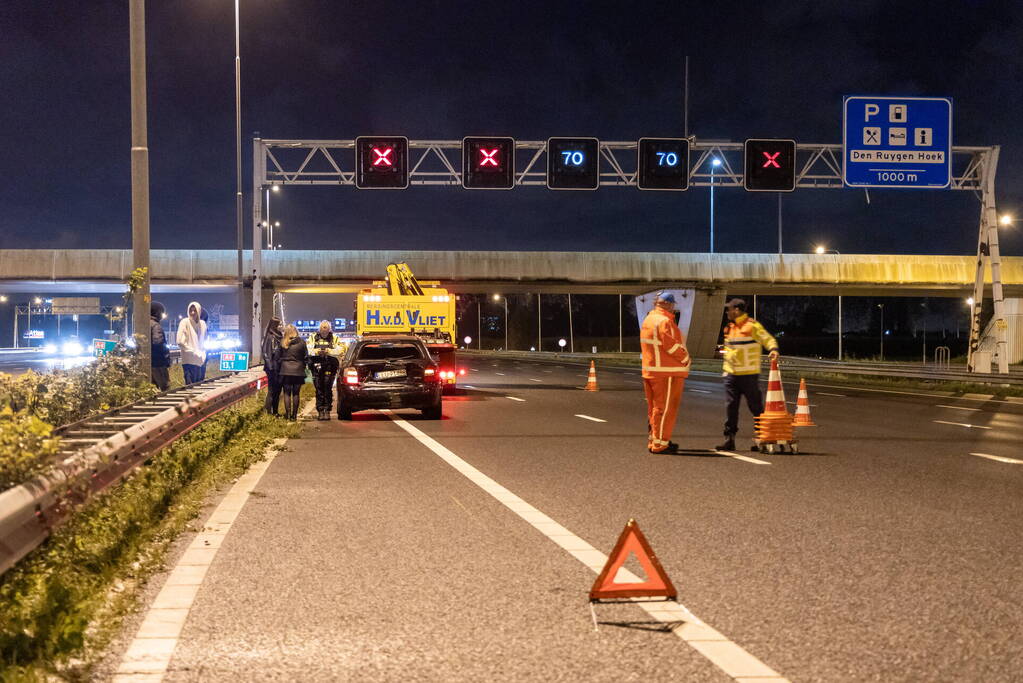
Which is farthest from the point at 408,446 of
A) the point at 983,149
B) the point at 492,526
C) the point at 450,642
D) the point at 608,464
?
the point at 983,149

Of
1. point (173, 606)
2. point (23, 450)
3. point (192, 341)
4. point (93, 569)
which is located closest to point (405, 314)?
point (192, 341)

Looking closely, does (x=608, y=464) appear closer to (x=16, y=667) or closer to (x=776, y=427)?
(x=776, y=427)

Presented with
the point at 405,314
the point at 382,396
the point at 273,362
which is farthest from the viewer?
the point at 405,314

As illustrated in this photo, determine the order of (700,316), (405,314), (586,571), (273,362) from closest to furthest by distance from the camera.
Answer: (586,571) → (273,362) → (405,314) → (700,316)

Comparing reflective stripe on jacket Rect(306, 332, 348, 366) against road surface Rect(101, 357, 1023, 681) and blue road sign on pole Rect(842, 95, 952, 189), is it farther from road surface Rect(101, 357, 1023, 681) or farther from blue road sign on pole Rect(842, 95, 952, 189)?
blue road sign on pole Rect(842, 95, 952, 189)

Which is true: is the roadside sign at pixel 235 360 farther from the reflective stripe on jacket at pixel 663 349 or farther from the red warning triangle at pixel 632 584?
the red warning triangle at pixel 632 584

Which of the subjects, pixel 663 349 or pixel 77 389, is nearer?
pixel 77 389

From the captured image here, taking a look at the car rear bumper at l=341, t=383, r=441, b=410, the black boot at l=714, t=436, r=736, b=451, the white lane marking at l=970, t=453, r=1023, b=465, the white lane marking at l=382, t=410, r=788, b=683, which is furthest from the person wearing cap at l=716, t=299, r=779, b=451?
the car rear bumper at l=341, t=383, r=441, b=410

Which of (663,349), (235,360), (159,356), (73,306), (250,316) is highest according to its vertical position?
(73,306)

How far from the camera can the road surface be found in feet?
16.2

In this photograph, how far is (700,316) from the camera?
213 ft

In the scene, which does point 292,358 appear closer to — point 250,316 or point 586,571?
point 586,571

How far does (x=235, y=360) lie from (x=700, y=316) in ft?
135

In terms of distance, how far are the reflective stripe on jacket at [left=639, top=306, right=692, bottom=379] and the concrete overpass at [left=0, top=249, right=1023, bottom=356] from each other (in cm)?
4758
